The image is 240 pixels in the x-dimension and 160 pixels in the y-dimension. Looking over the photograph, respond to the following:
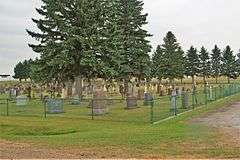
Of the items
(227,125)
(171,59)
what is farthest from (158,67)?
(227,125)

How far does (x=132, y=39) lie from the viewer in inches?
2226

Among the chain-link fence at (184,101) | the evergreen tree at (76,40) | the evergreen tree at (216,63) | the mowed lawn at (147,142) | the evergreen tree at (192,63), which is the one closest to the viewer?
the mowed lawn at (147,142)

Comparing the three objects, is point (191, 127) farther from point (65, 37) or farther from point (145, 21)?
point (145, 21)

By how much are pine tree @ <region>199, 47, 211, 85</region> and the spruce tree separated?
27250mm

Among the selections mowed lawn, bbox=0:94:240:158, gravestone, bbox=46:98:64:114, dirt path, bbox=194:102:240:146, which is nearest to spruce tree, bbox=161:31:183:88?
gravestone, bbox=46:98:64:114

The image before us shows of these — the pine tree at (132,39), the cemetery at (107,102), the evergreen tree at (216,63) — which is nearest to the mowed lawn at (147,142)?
the cemetery at (107,102)

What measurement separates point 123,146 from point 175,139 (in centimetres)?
219

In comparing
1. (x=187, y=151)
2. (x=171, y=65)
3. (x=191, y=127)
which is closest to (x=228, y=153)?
(x=187, y=151)

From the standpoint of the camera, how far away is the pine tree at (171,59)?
87062 millimetres

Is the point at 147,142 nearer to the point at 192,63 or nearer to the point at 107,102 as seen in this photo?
the point at 107,102

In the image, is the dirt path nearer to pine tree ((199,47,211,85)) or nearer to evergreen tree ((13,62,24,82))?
pine tree ((199,47,211,85))

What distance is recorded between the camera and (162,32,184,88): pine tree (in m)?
87.1

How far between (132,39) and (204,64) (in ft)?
222

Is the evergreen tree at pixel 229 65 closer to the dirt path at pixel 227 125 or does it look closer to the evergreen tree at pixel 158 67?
the evergreen tree at pixel 158 67
